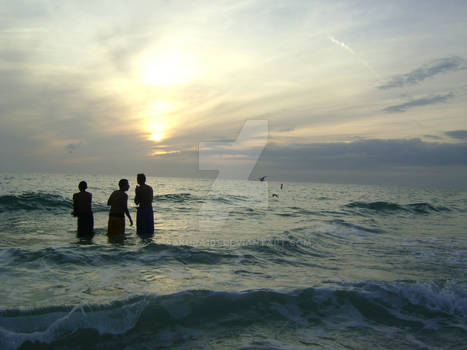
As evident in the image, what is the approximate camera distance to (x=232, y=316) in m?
4.98

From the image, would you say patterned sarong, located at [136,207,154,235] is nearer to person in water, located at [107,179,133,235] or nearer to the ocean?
person in water, located at [107,179,133,235]

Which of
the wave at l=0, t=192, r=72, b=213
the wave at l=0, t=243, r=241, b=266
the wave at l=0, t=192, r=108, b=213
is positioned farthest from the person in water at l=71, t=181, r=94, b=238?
the wave at l=0, t=192, r=72, b=213

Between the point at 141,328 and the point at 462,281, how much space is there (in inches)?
253

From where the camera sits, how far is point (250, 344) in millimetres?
4090

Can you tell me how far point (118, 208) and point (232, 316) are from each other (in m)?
7.02

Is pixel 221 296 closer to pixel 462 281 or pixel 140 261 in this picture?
pixel 140 261

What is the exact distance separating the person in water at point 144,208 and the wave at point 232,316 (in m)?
5.82

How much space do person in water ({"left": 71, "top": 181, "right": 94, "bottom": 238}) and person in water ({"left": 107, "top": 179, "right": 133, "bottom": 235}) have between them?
30.2 inches

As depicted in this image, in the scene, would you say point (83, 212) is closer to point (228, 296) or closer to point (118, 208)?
point (118, 208)

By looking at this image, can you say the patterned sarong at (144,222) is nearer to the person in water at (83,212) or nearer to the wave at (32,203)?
the person in water at (83,212)

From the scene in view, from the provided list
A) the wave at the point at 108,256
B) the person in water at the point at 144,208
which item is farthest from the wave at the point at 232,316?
the person in water at the point at 144,208

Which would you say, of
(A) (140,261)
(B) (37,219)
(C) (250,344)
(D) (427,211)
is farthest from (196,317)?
(D) (427,211)

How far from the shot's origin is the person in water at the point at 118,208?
420 inches

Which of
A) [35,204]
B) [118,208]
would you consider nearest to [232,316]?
[118,208]
